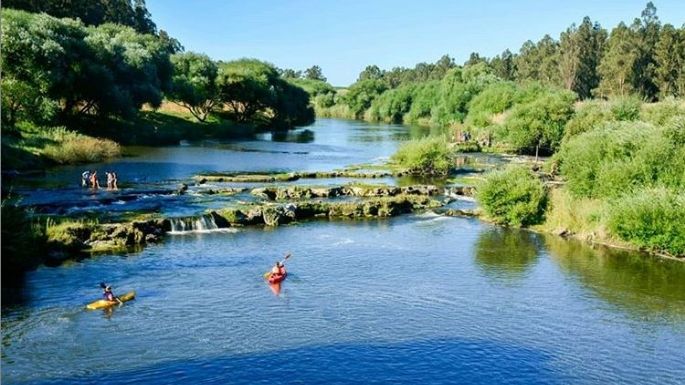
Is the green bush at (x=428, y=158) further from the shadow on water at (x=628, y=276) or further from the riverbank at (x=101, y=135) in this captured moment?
the riverbank at (x=101, y=135)

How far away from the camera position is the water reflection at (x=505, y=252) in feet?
168

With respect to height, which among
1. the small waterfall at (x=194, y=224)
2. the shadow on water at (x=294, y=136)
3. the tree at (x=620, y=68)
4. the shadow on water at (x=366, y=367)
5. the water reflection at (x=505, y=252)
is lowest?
the shadow on water at (x=366, y=367)

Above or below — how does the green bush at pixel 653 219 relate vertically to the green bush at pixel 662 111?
below

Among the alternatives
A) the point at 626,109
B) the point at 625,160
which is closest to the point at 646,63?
the point at 626,109

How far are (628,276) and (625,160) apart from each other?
57.4 feet

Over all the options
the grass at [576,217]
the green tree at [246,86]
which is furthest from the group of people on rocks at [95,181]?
the green tree at [246,86]

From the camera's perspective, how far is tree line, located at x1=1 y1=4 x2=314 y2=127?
94188mm

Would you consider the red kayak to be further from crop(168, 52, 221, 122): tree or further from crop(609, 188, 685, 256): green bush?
crop(168, 52, 221, 122): tree

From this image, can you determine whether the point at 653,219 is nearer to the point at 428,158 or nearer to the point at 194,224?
the point at 194,224

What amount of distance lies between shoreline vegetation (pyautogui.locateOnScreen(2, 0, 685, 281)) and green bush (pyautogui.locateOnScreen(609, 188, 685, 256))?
110mm

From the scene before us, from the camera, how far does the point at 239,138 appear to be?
155375 mm

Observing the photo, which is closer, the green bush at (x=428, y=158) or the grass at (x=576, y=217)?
the grass at (x=576, y=217)

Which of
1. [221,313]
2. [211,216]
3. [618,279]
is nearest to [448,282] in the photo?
[618,279]

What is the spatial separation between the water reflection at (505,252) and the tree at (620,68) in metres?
128
